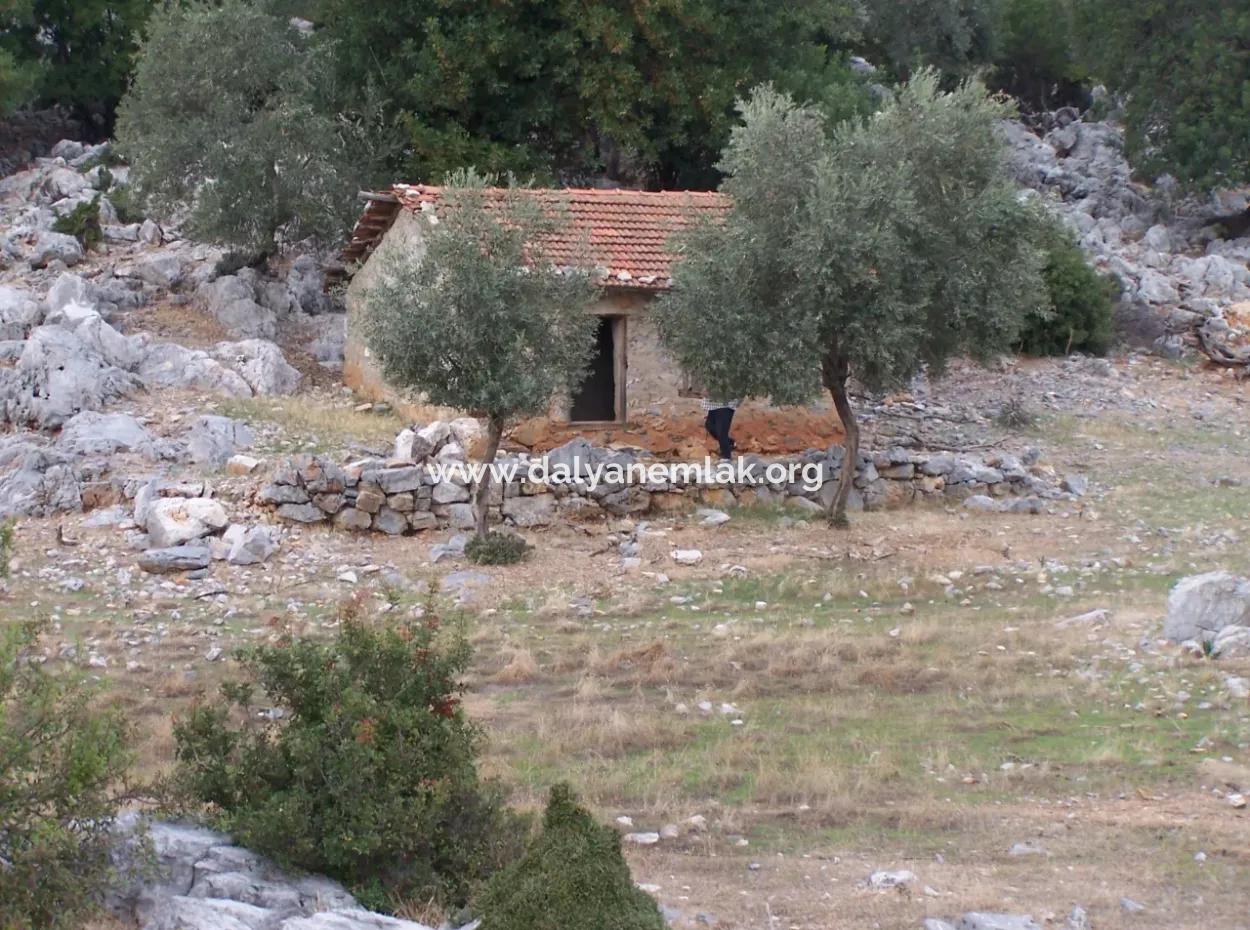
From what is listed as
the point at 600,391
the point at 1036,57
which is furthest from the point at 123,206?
the point at 1036,57

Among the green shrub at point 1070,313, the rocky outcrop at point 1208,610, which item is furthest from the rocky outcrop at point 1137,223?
the rocky outcrop at point 1208,610

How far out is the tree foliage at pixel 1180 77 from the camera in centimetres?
3584

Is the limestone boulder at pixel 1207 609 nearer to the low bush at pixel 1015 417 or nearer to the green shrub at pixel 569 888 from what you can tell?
the green shrub at pixel 569 888

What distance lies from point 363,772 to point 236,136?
22.3m

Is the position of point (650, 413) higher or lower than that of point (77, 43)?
lower

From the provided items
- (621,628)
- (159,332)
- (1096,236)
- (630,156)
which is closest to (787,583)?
(621,628)

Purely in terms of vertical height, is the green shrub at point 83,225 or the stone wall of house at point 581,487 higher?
the green shrub at point 83,225

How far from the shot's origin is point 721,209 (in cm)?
2150

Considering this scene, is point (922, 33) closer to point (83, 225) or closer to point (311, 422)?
point (83, 225)

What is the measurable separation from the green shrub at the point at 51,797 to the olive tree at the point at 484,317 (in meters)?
10.6

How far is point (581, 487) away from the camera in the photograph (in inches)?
751

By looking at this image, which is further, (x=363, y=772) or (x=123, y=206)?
(x=123, y=206)

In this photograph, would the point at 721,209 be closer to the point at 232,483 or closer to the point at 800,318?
the point at 800,318

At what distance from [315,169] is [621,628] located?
16352mm
